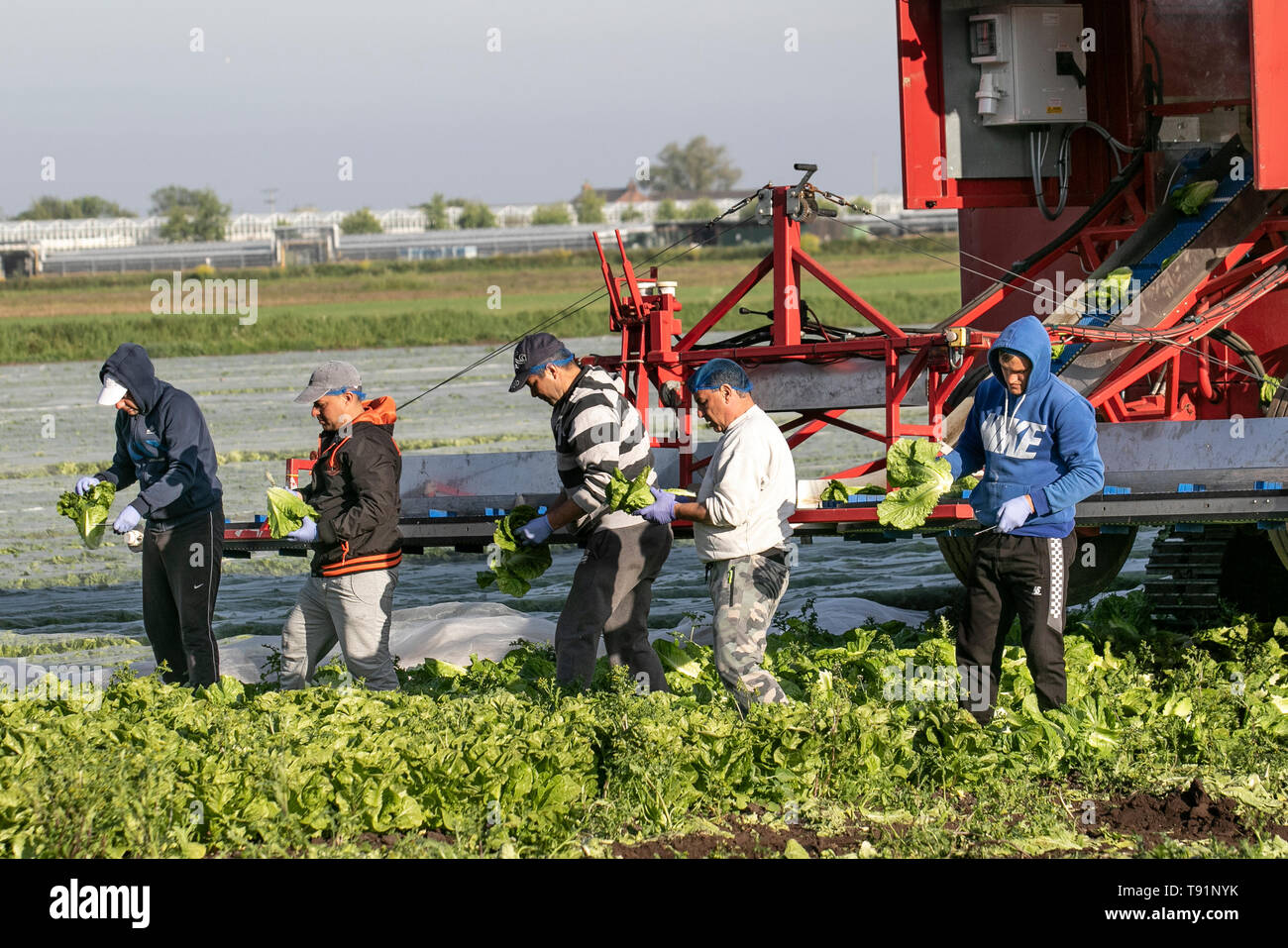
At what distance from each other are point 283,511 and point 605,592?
1.52 m

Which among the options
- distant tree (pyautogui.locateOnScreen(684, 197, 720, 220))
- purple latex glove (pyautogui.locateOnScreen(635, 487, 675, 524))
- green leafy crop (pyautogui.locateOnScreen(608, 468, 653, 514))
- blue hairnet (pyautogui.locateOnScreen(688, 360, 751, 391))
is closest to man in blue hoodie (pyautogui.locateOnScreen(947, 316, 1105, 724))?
blue hairnet (pyautogui.locateOnScreen(688, 360, 751, 391))

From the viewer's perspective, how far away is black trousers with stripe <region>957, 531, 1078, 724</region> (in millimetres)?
6613

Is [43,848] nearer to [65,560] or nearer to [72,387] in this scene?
[65,560]

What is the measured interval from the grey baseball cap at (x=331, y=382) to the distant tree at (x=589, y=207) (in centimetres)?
10381

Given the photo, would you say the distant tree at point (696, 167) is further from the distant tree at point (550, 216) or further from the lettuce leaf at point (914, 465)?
the lettuce leaf at point (914, 465)

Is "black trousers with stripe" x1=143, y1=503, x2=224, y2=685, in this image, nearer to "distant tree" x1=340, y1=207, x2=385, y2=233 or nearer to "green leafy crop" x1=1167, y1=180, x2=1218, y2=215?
"green leafy crop" x1=1167, y1=180, x2=1218, y2=215

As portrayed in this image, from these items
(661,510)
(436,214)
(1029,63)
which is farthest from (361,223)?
(661,510)

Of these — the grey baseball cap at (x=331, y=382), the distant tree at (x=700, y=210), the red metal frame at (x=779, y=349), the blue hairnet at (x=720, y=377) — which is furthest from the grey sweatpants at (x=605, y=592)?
the distant tree at (x=700, y=210)

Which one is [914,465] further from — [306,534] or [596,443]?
[306,534]

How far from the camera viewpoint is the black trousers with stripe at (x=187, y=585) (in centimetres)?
788

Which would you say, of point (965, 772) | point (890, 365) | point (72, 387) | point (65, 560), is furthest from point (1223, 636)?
point (72, 387)

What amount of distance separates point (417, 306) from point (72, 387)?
28.0m

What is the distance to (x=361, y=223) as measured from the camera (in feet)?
354

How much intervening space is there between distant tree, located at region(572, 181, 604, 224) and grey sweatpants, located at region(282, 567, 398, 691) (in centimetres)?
10393
